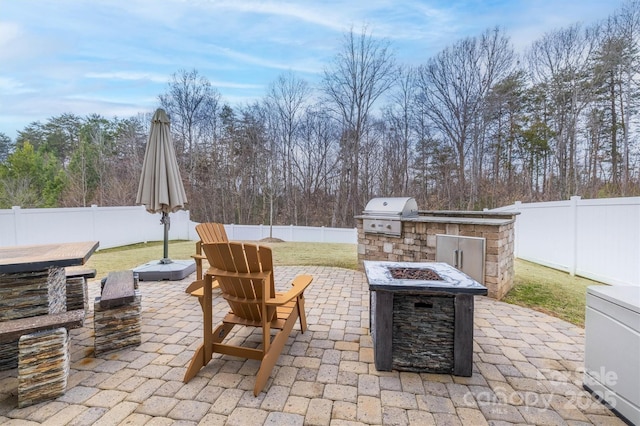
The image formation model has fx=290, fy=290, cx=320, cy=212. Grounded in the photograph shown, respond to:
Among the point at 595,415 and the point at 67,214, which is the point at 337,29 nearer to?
the point at 67,214

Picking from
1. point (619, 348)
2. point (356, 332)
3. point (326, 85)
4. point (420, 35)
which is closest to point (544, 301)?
point (619, 348)

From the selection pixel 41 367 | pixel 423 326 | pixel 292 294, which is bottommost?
pixel 41 367

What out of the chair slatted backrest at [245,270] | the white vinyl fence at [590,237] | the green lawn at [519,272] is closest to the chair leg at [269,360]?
the chair slatted backrest at [245,270]

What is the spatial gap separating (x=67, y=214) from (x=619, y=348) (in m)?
9.98

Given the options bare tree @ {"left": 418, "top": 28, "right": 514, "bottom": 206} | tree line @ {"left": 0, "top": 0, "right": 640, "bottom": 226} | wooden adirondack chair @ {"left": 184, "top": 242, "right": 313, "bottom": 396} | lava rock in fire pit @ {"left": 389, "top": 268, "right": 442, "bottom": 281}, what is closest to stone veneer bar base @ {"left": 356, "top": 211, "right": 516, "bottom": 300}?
lava rock in fire pit @ {"left": 389, "top": 268, "right": 442, "bottom": 281}

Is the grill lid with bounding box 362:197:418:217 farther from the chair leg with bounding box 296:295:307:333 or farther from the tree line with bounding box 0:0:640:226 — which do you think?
the tree line with bounding box 0:0:640:226

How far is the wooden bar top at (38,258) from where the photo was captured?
2.04 m

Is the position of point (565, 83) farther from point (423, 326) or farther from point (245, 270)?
point (245, 270)

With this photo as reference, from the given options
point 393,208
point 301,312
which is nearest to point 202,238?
point 301,312

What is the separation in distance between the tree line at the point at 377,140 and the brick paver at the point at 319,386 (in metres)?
8.03

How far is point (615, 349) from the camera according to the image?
174cm

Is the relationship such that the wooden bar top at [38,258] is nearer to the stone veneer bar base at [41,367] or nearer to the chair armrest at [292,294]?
the stone veneer bar base at [41,367]

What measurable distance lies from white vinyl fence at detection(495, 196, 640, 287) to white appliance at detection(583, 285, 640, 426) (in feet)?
9.66

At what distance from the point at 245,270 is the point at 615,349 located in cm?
238
